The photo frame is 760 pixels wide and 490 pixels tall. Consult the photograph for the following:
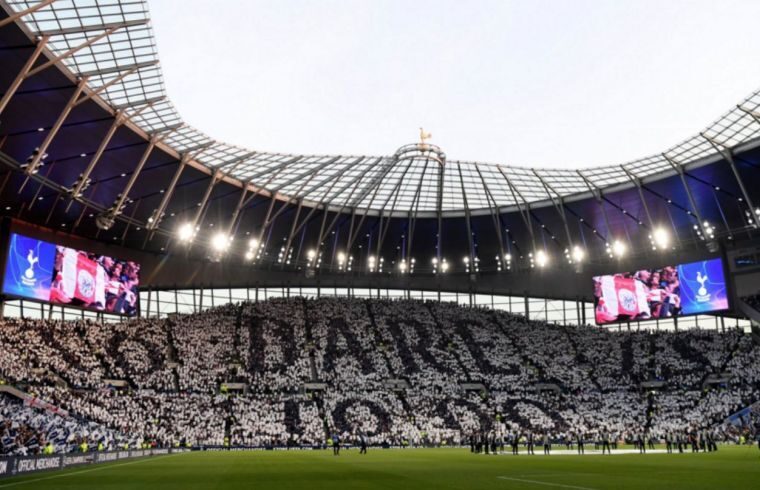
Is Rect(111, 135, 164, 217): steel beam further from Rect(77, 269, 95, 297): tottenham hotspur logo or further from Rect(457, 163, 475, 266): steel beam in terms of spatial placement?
Rect(457, 163, 475, 266): steel beam

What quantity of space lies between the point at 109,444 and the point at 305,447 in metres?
17.4

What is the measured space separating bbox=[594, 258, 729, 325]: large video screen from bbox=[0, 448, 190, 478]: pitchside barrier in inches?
2228

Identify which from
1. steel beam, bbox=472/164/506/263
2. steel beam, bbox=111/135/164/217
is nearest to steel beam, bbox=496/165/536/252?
steel beam, bbox=472/164/506/263

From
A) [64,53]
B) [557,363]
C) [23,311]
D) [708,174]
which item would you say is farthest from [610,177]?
[23,311]

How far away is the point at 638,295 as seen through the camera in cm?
7306

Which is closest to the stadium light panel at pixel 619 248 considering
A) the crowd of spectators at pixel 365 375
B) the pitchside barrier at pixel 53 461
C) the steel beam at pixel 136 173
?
the crowd of spectators at pixel 365 375

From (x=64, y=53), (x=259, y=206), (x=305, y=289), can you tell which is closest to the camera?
(x=64, y=53)

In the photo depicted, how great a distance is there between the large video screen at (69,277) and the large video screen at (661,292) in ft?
178

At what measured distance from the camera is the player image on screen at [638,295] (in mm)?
71000

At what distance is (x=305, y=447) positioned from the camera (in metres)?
52.5

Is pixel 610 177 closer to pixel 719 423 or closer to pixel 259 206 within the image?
pixel 719 423

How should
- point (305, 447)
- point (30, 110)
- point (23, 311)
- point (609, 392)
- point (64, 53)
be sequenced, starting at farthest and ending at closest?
point (609, 392), point (23, 311), point (305, 447), point (30, 110), point (64, 53)

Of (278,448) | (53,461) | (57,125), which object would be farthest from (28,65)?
(278,448)

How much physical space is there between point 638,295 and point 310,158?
42.0 m
